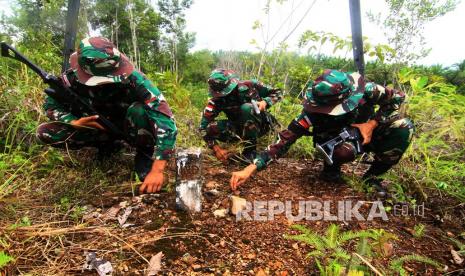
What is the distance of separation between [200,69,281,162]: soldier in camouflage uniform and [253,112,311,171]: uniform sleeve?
2.04 ft

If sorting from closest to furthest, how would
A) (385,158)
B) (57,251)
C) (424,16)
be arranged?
1. (57,251)
2. (385,158)
3. (424,16)

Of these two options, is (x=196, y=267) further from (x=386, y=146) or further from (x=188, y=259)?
(x=386, y=146)

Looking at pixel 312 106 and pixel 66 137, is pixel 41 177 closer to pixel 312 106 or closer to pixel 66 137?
pixel 66 137

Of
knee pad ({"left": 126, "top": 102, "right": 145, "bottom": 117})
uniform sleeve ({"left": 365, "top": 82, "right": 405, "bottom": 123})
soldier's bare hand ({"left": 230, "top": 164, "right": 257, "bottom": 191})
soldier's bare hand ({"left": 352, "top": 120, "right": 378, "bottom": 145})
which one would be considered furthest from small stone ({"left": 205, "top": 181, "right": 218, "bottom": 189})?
uniform sleeve ({"left": 365, "top": 82, "right": 405, "bottom": 123})

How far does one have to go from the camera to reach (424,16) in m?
4.98

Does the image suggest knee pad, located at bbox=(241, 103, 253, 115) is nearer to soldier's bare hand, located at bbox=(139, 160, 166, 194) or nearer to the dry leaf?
soldier's bare hand, located at bbox=(139, 160, 166, 194)

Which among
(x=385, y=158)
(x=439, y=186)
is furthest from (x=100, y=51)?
(x=439, y=186)

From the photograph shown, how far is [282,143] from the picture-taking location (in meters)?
2.39

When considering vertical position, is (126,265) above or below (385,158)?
below

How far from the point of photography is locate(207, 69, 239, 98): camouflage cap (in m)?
3.07

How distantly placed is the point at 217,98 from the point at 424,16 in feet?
12.1

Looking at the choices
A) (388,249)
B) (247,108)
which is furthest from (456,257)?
(247,108)

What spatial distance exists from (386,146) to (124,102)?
200 cm

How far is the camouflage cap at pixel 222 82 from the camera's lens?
10.1 feet
